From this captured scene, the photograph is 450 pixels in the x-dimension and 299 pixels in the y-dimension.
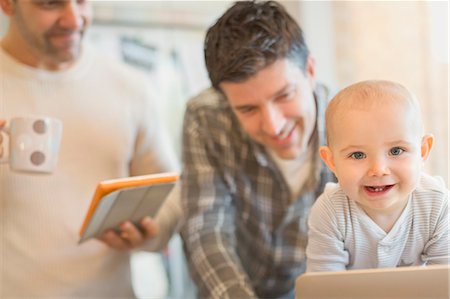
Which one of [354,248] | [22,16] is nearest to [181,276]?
[22,16]

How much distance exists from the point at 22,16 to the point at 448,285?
43.7 inches

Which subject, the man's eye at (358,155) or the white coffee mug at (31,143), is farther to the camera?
the white coffee mug at (31,143)

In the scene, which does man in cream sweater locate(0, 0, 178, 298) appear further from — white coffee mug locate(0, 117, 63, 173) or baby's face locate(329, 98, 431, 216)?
baby's face locate(329, 98, 431, 216)

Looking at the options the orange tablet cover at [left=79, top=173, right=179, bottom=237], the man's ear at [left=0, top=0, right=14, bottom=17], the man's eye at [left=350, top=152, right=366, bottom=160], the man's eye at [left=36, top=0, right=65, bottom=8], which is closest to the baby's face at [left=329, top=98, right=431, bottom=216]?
the man's eye at [left=350, top=152, right=366, bottom=160]

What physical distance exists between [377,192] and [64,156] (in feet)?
2.85

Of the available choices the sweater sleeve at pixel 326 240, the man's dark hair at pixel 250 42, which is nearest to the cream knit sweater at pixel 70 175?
the man's dark hair at pixel 250 42

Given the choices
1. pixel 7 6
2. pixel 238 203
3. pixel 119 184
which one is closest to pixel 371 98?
pixel 119 184

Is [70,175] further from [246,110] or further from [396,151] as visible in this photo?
[396,151]

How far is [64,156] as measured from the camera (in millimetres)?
1424

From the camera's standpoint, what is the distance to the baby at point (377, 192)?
0.80 m

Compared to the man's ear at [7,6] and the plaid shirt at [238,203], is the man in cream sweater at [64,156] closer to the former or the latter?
the man's ear at [7,6]

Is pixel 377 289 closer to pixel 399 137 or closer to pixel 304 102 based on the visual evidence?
pixel 399 137

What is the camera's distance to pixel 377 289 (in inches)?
29.7

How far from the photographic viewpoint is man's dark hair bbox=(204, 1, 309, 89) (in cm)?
115
